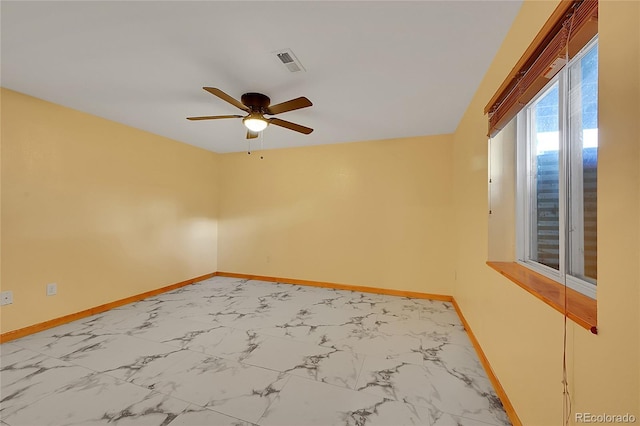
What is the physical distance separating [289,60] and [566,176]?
1.80 metres

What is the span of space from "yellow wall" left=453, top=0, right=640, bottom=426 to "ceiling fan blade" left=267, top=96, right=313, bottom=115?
1334mm

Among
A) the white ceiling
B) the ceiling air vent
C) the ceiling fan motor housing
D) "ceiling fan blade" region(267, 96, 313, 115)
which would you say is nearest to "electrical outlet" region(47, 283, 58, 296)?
the white ceiling

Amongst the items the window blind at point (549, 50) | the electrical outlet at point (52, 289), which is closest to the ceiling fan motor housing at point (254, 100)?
the window blind at point (549, 50)

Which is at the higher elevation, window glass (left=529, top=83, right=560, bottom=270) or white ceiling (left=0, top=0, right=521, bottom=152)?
white ceiling (left=0, top=0, right=521, bottom=152)

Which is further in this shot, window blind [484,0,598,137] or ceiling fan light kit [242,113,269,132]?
ceiling fan light kit [242,113,269,132]

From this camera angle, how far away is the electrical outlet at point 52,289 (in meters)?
2.49

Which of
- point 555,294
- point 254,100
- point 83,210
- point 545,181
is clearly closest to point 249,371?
point 555,294

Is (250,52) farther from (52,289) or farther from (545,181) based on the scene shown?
(52,289)

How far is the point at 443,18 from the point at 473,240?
1.78 m

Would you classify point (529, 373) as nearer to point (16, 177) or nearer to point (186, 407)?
point (186, 407)

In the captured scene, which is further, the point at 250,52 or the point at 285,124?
the point at 285,124

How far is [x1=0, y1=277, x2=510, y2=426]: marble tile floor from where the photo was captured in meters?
1.42

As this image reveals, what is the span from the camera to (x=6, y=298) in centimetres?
223

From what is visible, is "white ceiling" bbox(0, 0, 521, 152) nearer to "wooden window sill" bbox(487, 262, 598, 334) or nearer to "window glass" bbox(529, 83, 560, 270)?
"window glass" bbox(529, 83, 560, 270)
